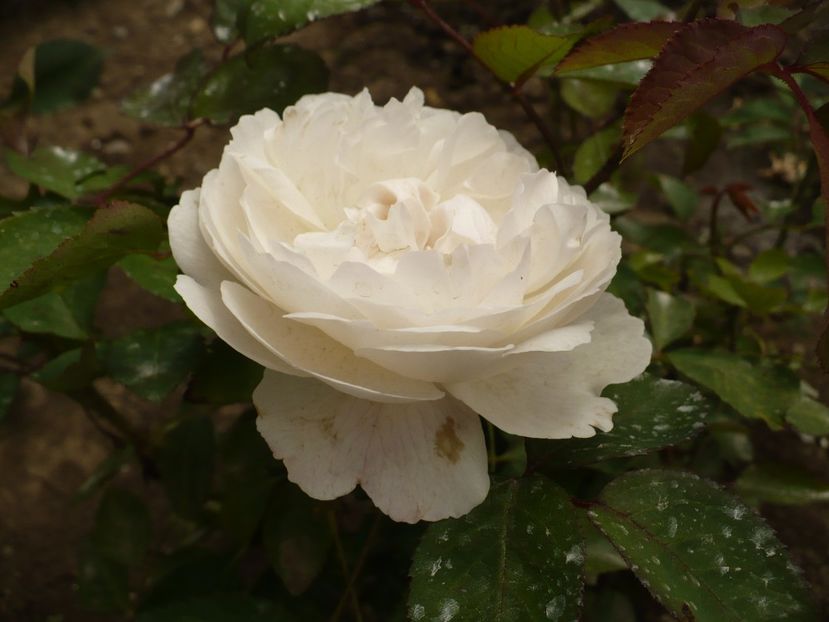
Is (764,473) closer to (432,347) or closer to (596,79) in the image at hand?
(596,79)

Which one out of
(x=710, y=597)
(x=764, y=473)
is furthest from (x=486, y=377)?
(x=764, y=473)

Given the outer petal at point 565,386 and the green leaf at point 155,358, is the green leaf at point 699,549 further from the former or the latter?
the green leaf at point 155,358

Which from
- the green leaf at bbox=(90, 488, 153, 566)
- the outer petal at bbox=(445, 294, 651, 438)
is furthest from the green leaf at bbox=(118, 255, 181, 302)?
the green leaf at bbox=(90, 488, 153, 566)

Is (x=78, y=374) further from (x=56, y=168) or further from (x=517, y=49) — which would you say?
(x=517, y=49)

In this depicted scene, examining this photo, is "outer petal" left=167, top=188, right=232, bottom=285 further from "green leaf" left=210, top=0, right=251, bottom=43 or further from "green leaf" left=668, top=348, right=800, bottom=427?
"green leaf" left=668, top=348, right=800, bottom=427

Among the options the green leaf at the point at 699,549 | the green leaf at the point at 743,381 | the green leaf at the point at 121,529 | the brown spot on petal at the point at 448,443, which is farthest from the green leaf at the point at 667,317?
the green leaf at the point at 121,529

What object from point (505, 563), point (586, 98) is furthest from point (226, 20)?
point (505, 563)
